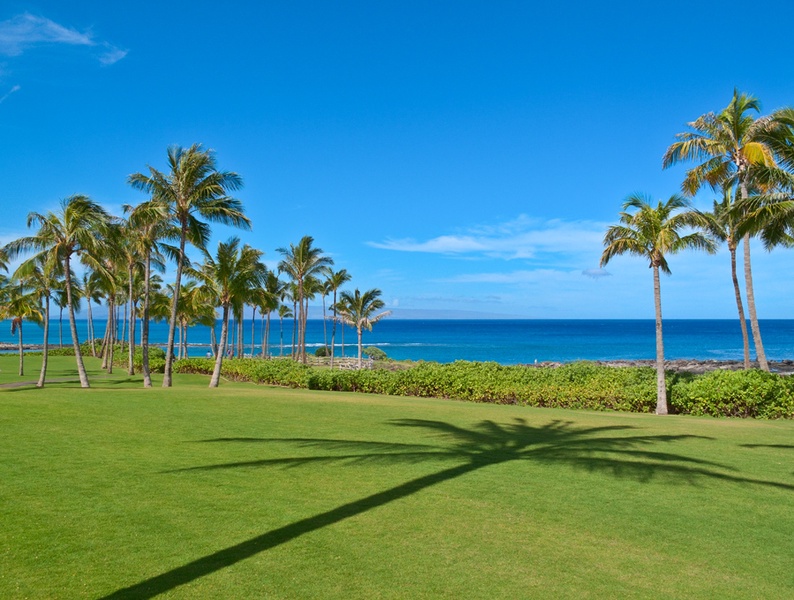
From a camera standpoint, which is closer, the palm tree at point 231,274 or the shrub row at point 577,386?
the shrub row at point 577,386

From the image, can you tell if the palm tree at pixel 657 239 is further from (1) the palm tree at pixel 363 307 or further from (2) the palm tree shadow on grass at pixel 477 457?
(1) the palm tree at pixel 363 307

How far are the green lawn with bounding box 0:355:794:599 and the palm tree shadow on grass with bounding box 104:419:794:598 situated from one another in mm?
49

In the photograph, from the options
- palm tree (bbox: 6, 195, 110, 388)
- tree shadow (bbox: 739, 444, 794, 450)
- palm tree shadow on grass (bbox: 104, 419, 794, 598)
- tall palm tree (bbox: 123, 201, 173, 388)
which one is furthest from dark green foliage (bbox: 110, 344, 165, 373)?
tree shadow (bbox: 739, 444, 794, 450)

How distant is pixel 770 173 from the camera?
15.1 m

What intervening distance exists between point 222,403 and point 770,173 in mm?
16725

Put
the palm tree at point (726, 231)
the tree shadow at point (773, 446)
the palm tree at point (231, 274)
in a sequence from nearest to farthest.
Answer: the tree shadow at point (773, 446) → the palm tree at point (726, 231) → the palm tree at point (231, 274)

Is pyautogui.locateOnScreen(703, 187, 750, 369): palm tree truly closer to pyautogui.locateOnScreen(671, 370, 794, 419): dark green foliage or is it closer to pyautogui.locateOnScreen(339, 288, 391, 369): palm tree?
pyautogui.locateOnScreen(671, 370, 794, 419): dark green foliage

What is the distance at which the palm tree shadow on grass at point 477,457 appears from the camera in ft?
21.4

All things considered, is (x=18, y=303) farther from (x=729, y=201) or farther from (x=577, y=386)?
(x=729, y=201)

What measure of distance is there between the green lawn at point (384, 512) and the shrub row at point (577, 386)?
4981 millimetres

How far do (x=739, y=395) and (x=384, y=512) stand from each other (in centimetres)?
1529

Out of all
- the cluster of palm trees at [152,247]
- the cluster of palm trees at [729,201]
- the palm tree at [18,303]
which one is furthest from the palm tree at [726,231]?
the palm tree at [18,303]

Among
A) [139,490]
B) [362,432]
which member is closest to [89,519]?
[139,490]

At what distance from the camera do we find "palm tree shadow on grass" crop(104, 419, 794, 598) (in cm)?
654
